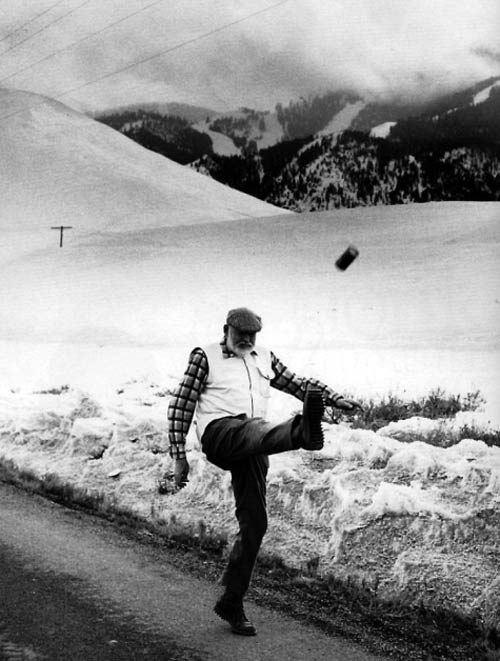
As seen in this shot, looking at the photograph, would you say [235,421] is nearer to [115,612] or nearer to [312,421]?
[312,421]

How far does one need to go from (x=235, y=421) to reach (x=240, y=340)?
1.50 feet

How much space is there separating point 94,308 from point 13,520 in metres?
14.9

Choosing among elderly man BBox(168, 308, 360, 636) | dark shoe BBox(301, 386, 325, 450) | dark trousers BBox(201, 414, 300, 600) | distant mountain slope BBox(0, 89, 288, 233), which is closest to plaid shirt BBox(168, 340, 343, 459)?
elderly man BBox(168, 308, 360, 636)

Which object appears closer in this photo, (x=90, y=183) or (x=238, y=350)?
(x=238, y=350)

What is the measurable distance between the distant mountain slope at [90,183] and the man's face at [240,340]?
157 ft

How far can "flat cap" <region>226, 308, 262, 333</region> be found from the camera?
4.79m

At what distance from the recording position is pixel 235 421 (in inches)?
185

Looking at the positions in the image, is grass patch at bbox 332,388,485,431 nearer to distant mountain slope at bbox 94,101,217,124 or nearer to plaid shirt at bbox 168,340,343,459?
plaid shirt at bbox 168,340,343,459

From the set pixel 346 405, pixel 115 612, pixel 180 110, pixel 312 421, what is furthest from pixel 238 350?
pixel 180 110

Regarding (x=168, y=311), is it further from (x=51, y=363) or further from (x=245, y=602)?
(x=245, y=602)

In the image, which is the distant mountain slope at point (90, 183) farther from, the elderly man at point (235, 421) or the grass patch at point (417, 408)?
the elderly man at point (235, 421)

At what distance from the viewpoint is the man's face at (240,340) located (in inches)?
190

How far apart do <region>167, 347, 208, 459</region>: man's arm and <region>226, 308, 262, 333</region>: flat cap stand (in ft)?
0.86

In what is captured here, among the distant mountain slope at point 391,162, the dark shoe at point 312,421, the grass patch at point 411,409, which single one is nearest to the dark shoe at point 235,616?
the dark shoe at point 312,421
